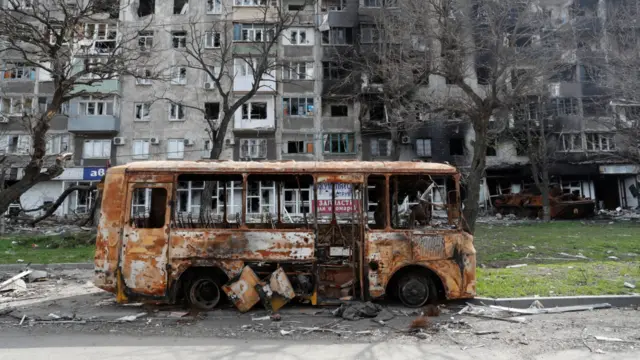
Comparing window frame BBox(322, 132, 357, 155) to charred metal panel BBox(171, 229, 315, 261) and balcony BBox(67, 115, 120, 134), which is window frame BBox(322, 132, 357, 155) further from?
charred metal panel BBox(171, 229, 315, 261)

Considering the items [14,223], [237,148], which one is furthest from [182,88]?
[14,223]

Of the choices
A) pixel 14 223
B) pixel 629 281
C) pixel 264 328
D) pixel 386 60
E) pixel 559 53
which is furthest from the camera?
pixel 14 223

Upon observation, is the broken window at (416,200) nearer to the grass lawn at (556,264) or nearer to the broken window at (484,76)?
the grass lawn at (556,264)

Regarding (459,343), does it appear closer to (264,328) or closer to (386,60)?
(264,328)

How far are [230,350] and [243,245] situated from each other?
220 cm

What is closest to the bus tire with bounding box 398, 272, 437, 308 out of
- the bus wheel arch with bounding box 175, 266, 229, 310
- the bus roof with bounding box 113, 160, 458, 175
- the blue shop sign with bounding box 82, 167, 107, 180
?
the bus roof with bounding box 113, 160, 458, 175

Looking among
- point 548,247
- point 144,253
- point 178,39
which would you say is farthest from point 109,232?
point 178,39

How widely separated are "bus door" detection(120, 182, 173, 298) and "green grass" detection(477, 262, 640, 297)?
6022 mm

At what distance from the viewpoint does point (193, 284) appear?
7.06m

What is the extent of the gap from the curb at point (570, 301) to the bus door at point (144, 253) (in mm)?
5988

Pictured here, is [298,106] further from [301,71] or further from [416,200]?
[416,200]

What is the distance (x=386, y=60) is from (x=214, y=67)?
1560 cm

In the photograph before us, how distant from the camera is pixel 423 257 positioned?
7047 mm

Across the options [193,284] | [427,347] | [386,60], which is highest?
[386,60]
